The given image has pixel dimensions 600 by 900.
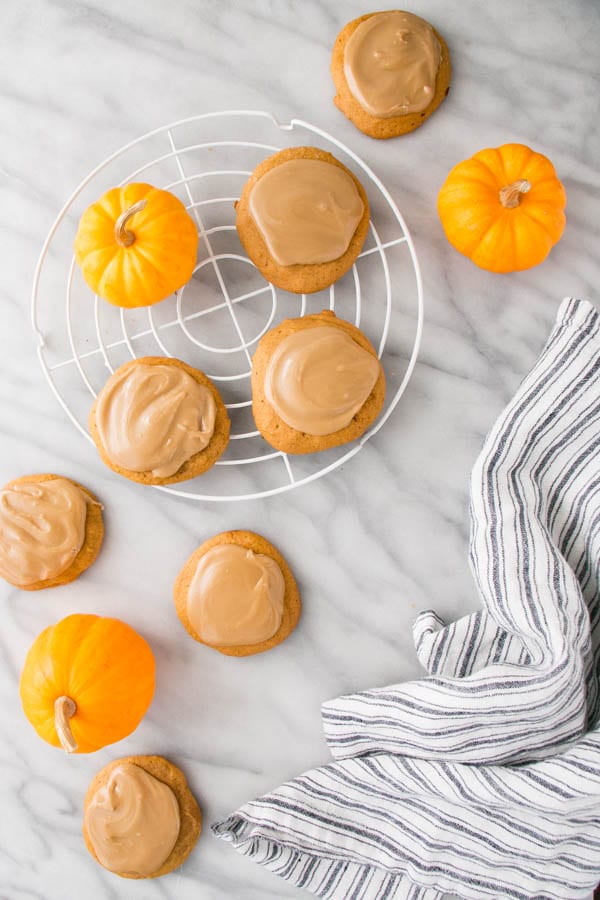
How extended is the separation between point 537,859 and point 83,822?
1.14 metres

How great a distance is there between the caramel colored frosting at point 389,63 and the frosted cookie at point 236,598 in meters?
1.13

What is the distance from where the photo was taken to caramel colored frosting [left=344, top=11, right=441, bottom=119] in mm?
1712

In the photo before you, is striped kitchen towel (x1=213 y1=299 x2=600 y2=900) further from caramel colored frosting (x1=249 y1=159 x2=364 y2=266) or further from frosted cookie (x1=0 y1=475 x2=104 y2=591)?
frosted cookie (x1=0 y1=475 x2=104 y2=591)

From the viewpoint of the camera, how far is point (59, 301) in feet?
6.28

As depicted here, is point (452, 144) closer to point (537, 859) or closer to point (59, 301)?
point (59, 301)

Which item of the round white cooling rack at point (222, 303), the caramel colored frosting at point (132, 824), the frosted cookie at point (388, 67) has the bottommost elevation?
the caramel colored frosting at point (132, 824)

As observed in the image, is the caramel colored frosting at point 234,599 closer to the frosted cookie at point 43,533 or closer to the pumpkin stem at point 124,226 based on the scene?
the frosted cookie at point 43,533

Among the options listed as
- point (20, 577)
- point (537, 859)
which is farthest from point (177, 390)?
point (537, 859)

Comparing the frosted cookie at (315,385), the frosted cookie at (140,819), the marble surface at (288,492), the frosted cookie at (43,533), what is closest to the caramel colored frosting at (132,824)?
the frosted cookie at (140,819)

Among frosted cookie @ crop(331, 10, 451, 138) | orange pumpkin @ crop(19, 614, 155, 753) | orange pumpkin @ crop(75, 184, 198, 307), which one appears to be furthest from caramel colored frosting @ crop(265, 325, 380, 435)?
orange pumpkin @ crop(19, 614, 155, 753)

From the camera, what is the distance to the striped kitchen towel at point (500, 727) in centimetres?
164

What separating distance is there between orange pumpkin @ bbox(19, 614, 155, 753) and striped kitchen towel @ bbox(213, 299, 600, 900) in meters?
0.42

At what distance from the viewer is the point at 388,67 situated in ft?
5.62

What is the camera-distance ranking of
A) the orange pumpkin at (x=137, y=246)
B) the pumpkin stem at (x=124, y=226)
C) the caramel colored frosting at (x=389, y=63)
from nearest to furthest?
1. the pumpkin stem at (x=124, y=226)
2. the orange pumpkin at (x=137, y=246)
3. the caramel colored frosting at (x=389, y=63)
